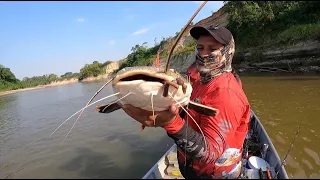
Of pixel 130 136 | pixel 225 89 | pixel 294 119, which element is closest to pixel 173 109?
pixel 225 89

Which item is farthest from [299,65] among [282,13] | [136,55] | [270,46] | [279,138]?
[136,55]

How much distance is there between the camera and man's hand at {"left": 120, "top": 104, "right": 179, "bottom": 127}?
166cm

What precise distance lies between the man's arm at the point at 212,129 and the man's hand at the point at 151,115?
0.32 feet

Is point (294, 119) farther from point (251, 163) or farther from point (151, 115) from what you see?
point (151, 115)

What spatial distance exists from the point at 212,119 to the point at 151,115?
1.84 feet

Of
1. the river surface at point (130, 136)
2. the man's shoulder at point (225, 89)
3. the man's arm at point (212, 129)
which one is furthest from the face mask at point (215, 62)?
the river surface at point (130, 136)

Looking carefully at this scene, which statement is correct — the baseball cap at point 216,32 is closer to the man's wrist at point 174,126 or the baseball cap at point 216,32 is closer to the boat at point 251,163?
the man's wrist at point 174,126

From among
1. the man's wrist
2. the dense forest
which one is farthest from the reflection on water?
the dense forest

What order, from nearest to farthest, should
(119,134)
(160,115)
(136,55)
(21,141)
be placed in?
(160,115) → (119,134) → (21,141) → (136,55)

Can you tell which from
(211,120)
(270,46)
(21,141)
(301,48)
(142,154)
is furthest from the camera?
(270,46)

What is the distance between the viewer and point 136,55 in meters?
48.9

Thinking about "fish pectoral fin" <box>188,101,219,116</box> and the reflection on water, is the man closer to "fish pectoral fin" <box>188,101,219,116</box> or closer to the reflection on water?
"fish pectoral fin" <box>188,101,219,116</box>

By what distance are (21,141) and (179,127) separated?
9.14 m

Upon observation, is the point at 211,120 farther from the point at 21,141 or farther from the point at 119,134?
the point at 21,141
